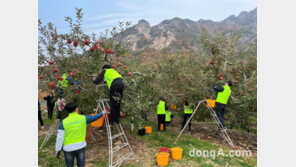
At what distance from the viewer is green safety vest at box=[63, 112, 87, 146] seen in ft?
13.0

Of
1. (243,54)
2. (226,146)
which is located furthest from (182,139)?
(243,54)

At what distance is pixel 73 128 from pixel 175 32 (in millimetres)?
97201

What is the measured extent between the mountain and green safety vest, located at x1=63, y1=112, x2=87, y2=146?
194 feet

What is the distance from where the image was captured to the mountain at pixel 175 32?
78.7 metres

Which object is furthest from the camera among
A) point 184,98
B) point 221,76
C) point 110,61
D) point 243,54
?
point 243,54

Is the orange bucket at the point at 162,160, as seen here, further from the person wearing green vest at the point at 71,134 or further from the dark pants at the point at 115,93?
the person wearing green vest at the point at 71,134

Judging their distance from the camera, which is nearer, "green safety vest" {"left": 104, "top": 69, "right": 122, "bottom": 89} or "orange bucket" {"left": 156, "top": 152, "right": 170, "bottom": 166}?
"green safety vest" {"left": 104, "top": 69, "right": 122, "bottom": 89}

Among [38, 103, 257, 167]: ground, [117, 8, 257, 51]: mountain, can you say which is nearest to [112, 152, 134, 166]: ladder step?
[38, 103, 257, 167]: ground

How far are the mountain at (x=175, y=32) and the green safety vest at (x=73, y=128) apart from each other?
59.2 metres

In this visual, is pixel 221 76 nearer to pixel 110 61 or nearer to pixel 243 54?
pixel 243 54

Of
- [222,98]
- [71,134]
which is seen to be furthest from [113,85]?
[222,98]

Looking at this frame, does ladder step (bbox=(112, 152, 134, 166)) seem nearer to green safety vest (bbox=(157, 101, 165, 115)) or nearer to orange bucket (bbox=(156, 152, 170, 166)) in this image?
orange bucket (bbox=(156, 152, 170, 166))

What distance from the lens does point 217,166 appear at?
5.79 metres

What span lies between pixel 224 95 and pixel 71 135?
6.01 metres
